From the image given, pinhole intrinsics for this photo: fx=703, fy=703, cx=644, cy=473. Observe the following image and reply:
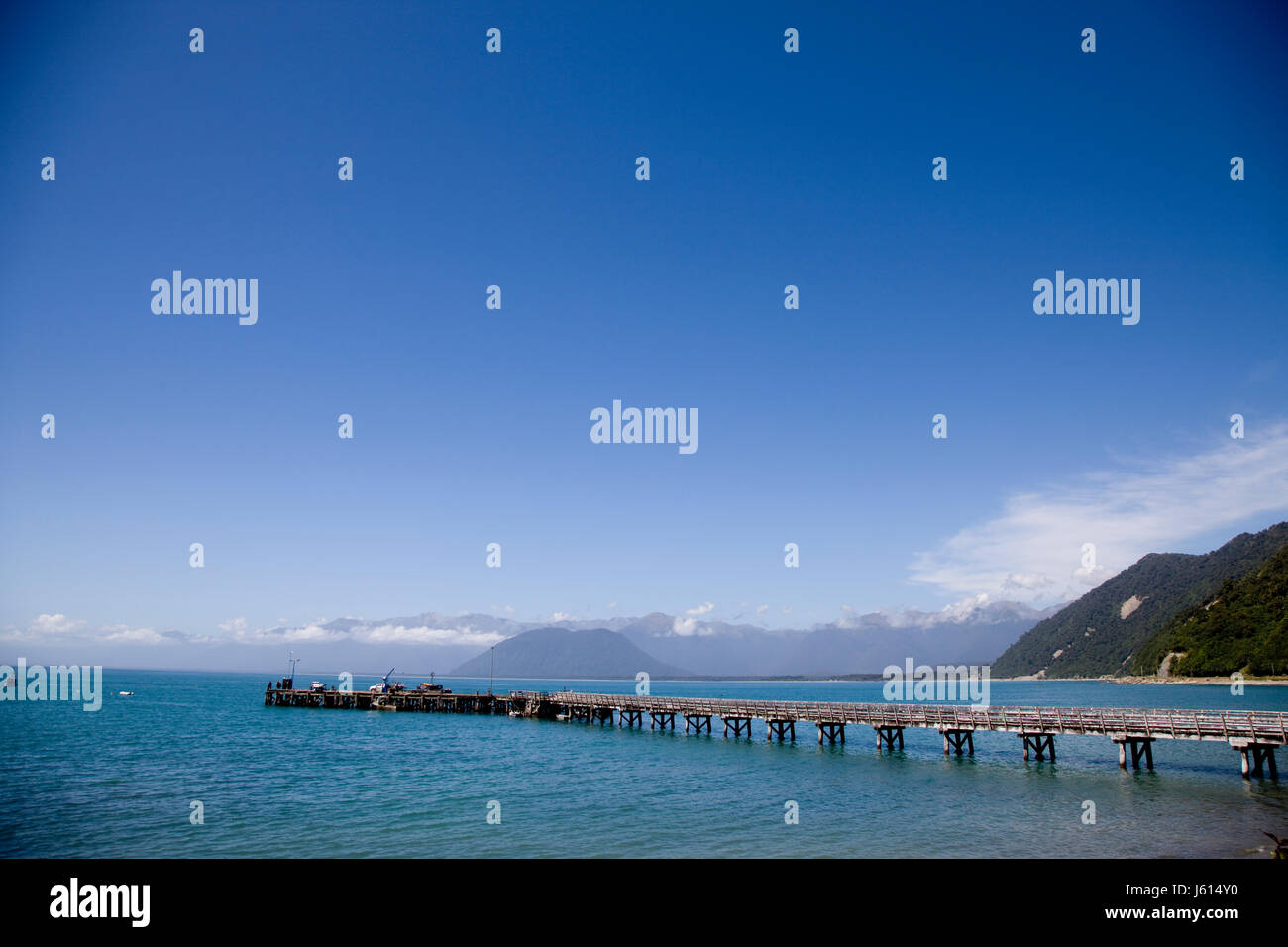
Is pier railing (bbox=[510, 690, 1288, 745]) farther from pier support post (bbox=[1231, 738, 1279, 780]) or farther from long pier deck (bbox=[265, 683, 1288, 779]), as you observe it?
pier support post (bbox=[1231, 738, 1279, 780])

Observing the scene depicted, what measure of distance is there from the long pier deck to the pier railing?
5 cm

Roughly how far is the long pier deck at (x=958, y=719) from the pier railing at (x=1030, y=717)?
0.05 metres

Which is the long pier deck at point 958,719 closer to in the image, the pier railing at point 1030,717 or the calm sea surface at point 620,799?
the pier railing at point 1030,717

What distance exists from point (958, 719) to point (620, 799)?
2502 centimetres

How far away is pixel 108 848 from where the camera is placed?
24.5m

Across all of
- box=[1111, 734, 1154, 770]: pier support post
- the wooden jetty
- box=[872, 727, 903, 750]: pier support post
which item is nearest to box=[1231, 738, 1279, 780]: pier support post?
box=[1111, 734, 1154, 770]: pier support post

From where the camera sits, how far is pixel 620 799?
33.1 m

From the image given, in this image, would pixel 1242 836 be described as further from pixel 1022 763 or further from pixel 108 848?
pixel 108 848

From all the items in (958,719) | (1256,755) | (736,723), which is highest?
(1256,755)

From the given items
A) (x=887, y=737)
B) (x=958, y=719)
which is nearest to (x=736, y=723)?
(x=887, y=737)

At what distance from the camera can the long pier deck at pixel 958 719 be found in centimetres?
3547

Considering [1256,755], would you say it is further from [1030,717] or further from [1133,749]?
[1030,717]
